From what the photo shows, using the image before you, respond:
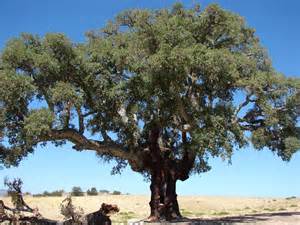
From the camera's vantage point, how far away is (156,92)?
24328 mm

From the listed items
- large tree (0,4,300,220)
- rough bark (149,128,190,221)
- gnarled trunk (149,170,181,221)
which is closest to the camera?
large tree (0,4,300,220)

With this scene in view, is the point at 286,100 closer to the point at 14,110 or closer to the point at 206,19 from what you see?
the point at 206,19

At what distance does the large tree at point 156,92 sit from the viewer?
23.3 meters

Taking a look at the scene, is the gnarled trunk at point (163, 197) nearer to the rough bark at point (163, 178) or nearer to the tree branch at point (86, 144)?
the rough bark at point (163, 178)

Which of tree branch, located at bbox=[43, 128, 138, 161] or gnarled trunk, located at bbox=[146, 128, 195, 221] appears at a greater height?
tree branch, located at bbox=[43, 128, 138, 161]

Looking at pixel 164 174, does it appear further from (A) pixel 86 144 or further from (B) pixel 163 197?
(A) pixel 86 144

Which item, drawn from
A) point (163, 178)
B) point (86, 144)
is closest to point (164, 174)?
point (163, 178)

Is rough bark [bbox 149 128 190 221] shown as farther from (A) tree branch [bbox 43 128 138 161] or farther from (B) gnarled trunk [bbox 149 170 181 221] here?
(A) tree branch [bbox 43 128 138 161]

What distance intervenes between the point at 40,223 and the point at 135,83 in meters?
8.49

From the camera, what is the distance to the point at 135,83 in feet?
82.5

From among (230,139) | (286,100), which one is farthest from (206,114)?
(286,100)

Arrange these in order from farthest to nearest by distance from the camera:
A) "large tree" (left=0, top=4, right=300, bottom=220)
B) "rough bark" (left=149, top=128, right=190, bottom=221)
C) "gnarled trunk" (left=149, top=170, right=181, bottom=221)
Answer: "rough bark" (left=149, top=128, right=190, bottom=221) → "gnarled trunk" (left=149, top=170, right=181, bottom=221) → "large tree" (left=0, top=4, right=300, bottom=220)

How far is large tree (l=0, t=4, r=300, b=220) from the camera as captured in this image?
23.3 m

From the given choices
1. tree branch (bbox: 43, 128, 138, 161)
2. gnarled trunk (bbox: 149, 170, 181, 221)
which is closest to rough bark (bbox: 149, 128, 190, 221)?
gnarled trunk (bbox: 149, 170, 181, 221)
